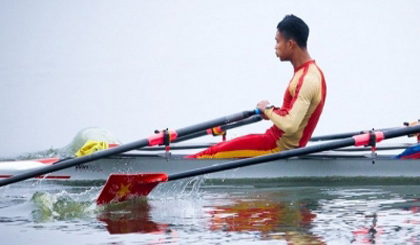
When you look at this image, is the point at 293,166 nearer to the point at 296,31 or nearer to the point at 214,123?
the point at 214,123

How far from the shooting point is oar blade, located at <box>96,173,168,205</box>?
1005 centimetres

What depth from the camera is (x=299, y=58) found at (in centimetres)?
1075

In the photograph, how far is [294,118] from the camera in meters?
10.4

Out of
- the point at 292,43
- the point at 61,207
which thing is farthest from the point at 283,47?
the point at 61,207

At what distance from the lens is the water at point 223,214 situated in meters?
8.09

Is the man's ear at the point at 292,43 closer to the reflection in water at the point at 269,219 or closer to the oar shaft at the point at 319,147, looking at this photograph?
the oar shaft at the point at 319,147

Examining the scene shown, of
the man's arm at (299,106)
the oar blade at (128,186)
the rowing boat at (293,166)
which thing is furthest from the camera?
the rowing boat at (293,166)

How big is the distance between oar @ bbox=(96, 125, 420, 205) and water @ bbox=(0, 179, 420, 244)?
4.3 inches

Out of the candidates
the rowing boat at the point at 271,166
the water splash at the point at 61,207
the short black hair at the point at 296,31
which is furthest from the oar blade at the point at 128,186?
the short black hair at the point at 296,31

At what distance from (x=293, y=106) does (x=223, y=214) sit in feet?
5.07

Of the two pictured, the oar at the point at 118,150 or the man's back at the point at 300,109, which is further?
the man's back at the point at 300,109

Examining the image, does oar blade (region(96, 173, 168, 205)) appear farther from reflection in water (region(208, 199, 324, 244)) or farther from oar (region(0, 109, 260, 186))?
reflection in water (region(208, 199, 324, 244))

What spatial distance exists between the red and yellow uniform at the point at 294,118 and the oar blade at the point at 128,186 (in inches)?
39.3

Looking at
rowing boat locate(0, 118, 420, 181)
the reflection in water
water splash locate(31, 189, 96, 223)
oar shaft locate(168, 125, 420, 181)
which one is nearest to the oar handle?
rowing boat locate(0, 118, 420, 181)
